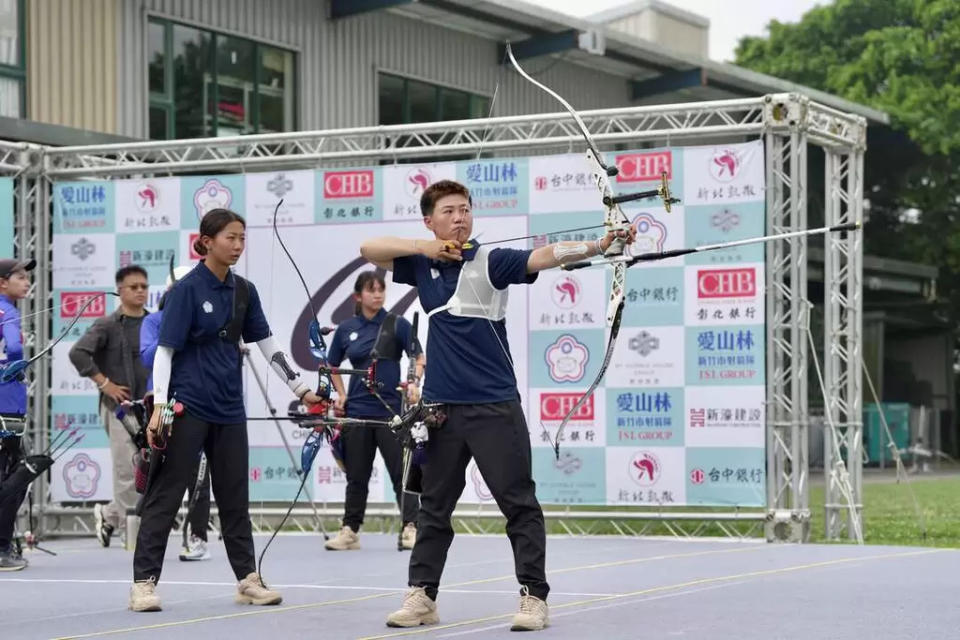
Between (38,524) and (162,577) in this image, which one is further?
(38,524)

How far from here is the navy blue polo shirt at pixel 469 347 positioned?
7.18m

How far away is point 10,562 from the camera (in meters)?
10.5

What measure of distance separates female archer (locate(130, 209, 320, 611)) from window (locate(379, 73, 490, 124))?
14.5 m

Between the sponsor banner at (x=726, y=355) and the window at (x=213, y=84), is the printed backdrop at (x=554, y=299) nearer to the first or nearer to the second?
the sponsor banner at (x=726, y=355)

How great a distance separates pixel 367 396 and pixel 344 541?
1.11 m

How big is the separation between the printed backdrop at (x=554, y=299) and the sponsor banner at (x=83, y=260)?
0.01 metres

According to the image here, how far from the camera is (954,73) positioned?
3572 cm

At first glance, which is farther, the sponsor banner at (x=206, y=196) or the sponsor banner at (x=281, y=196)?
the sponsor banner at (x=206, y=196)

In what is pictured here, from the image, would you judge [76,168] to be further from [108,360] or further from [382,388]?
[382,388]

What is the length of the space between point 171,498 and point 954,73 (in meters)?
30.7

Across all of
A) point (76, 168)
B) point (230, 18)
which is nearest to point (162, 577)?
point (76, 168)

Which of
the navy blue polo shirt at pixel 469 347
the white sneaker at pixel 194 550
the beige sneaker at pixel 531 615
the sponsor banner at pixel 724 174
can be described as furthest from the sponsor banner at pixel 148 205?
the beige sneaker at pixel 531 615

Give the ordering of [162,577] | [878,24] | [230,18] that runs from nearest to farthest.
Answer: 1. [162,577]
2. [230,18]
3. [878,24]

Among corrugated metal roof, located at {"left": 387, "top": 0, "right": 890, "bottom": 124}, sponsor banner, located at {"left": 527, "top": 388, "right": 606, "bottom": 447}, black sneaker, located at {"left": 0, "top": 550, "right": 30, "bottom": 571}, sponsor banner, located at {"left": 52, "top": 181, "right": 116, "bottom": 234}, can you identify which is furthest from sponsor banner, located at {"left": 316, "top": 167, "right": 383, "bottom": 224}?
corrugated metal roof, located at {"left": 387, "top": 0, "right": 890, "bottom": 124}
